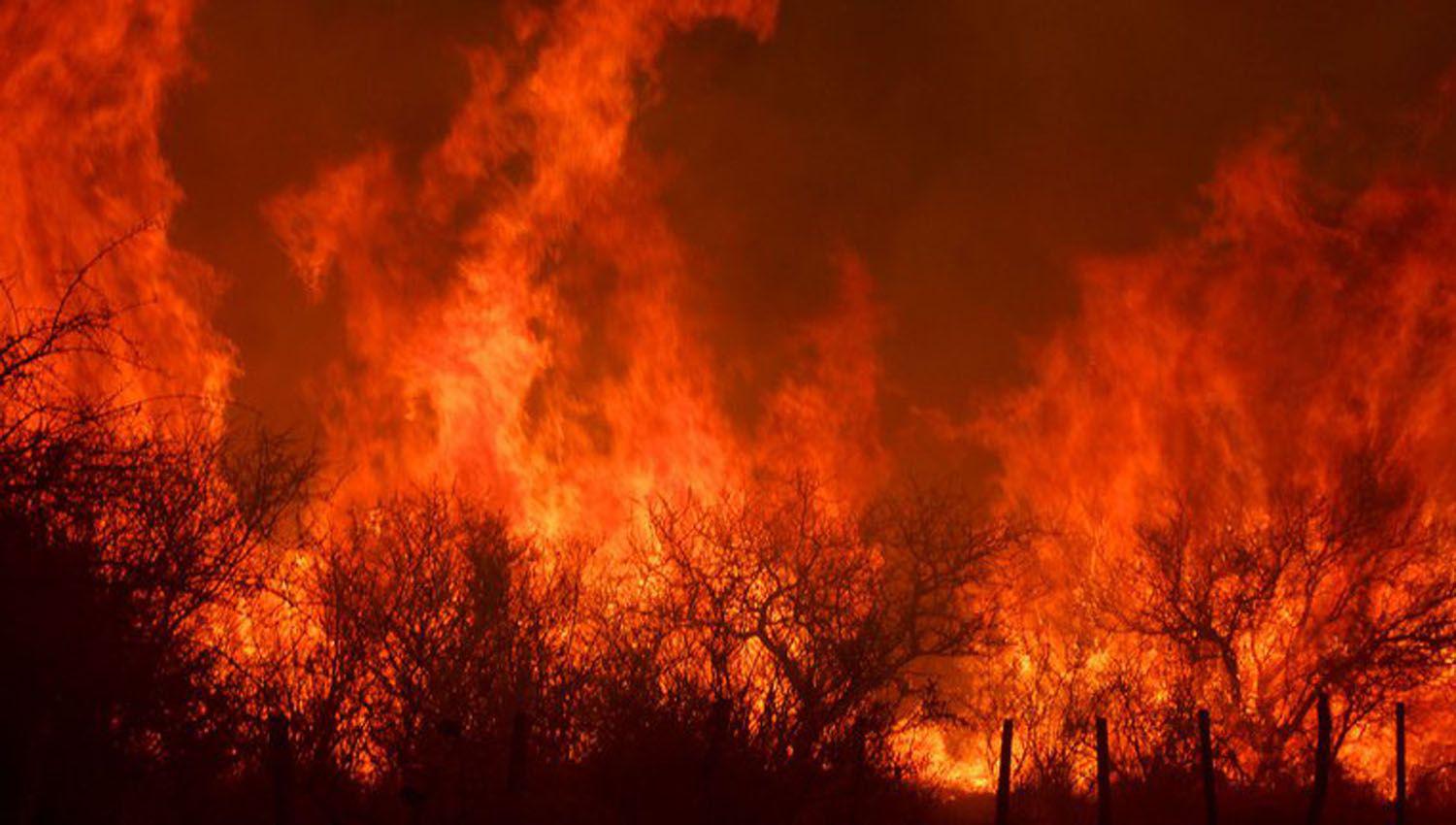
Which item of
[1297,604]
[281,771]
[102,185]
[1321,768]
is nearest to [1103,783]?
[1321,768]

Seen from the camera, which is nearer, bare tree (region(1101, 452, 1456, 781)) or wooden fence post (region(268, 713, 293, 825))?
wooden fence post (region(268, 713, 293, 825))

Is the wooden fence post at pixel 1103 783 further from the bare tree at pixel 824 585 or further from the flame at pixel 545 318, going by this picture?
the flame at pixel 545 318

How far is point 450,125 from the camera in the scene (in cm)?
4066

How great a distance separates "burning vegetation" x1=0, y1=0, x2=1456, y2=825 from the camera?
12938mm

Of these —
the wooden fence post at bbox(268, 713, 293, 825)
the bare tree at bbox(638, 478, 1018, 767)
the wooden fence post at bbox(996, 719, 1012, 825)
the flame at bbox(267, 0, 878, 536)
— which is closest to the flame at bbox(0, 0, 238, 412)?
the flame at bbox(267, 0, 878, 536)

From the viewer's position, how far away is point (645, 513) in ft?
113

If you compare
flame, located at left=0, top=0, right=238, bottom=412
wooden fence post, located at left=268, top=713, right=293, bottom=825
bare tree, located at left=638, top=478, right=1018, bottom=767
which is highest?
flame, located at left=0, top=0, right=238, bottom=412

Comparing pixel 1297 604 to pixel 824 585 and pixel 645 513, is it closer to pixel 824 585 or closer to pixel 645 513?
pixel 824 585

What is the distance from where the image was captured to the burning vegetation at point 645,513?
12.9 metres

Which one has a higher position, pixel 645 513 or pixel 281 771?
pixel 645 513

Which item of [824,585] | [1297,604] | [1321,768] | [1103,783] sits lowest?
[1103,783]

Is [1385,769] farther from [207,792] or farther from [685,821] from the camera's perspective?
[207,792]

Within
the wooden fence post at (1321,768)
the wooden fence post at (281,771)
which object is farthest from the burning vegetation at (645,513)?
the wooden fence post at (1321,768)

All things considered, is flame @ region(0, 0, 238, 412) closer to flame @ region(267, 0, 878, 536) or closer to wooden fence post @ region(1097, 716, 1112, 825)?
flame @ region(267, 0, 878, 536)
